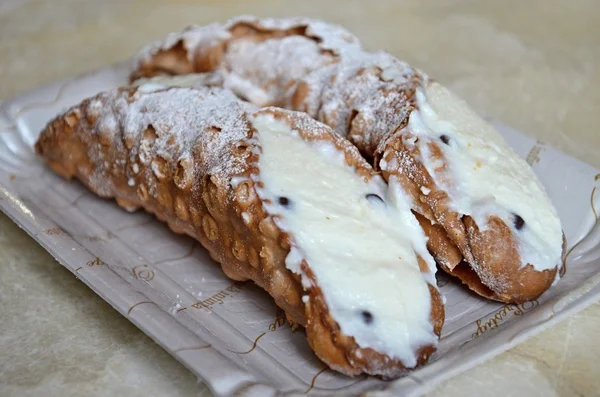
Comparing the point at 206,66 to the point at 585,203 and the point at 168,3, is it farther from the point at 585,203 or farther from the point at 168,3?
the point at 168,3

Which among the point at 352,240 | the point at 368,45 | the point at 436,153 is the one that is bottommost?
the point at 368,45

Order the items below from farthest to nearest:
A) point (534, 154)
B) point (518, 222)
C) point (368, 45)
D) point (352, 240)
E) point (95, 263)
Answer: point (368, 45) → point (534, 154) → point (95, 263) → point (518, 222) → point (352, 240)

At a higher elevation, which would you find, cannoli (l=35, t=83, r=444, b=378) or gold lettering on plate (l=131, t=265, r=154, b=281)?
cannoli (l=35, t=83, r=444, b=378)

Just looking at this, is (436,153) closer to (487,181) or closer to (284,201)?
(487,181)

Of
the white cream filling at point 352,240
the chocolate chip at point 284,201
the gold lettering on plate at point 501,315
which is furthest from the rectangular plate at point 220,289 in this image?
the chocolate chip at point 284,201

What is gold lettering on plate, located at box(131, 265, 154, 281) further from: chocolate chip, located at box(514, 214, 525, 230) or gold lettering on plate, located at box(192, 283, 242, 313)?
chocolate chip, located at box(514, 214, 525, 230)

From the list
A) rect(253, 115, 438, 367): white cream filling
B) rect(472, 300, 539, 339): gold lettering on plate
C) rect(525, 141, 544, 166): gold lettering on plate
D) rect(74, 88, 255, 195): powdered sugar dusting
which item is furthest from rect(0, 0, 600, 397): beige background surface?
rect(525, 141, 544, 166): gold lettering on plate

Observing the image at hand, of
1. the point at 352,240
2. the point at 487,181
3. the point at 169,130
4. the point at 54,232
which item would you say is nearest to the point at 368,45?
the point at 169,130
